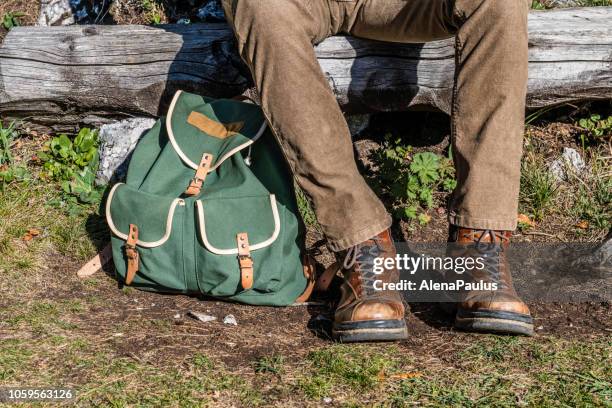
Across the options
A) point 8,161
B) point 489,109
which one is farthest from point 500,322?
point 8,161

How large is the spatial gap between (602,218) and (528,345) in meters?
1.28

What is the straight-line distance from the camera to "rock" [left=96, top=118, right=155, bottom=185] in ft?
13.4

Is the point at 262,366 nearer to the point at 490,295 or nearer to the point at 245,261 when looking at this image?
the point at 245,261

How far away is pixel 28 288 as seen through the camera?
3312 mm

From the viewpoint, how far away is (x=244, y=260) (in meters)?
3.03

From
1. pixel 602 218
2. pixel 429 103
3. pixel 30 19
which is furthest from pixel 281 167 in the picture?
pixel 30 19

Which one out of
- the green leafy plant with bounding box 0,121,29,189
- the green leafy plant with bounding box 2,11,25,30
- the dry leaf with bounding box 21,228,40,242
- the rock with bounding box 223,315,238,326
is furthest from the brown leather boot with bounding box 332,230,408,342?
the green leafy plant with bounding box 2,11,25,30

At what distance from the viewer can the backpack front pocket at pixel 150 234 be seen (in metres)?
3.09

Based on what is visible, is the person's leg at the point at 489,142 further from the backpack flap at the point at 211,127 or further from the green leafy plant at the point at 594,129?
the green leafy plant at the point at 594,129

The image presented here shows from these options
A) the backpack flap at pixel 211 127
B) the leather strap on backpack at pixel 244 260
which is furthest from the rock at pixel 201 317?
the backpack flap at pixel 211 127

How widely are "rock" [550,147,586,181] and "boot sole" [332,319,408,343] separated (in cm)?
166

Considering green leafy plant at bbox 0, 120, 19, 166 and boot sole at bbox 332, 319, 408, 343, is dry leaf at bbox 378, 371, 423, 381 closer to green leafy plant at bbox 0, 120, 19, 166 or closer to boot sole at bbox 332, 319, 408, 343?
boot sole at bbox 332, 319, 408, 343

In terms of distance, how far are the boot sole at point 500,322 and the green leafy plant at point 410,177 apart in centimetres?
108

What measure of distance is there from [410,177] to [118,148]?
1.50 m
